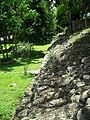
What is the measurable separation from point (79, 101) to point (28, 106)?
544 centimetres

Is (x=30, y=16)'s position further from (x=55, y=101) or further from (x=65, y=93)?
(x=55, y=101)

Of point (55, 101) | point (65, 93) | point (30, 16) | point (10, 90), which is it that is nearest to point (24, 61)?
point (30, 16)

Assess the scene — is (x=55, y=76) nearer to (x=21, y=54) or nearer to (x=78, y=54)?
(x=78, y=54)

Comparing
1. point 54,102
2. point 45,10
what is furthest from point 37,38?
point 54,102

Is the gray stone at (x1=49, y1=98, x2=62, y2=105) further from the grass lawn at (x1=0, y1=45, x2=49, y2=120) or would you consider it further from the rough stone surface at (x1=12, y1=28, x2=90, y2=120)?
the grass lawn at (x1=0, y1=45, x2=49, y2=120)

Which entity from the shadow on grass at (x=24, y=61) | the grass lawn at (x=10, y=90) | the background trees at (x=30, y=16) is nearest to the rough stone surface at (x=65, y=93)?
the grass lawn at (x=10, y=90)

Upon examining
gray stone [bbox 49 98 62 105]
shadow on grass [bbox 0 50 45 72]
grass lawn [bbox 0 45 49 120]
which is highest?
gray stone [bbox 49 98 62 105]

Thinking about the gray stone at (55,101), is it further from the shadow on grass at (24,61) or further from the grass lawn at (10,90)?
the shadow on grass at (24,61)

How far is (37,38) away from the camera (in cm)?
5975

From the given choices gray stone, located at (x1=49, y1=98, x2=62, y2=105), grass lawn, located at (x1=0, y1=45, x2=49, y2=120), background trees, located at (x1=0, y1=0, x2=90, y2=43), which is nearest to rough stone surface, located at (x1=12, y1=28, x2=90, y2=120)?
gray stone, located at (x1=49, y1=98, x2=62, y2=105)

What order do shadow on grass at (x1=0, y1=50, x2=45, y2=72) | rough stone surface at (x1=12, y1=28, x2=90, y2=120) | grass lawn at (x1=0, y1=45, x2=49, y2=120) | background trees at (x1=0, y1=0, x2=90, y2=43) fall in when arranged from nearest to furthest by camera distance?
1. rough stone surface at (x1=12, y1=28, x2=90, y2=120)
2. grass lawn at (x1=0, y1=45, x2=49, y2=120)
3. shadow on grass at (x1=0, y1=50, x2=45, y2=72)
4. background trees at (x1=0, y1=0, x2=90, y2=43)

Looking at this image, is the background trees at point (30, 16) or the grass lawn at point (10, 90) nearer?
the grass lawn at point (10, 90)

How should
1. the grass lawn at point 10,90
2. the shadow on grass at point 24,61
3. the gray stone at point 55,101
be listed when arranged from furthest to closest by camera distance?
the shadow on grass at point 24,61
the grass lawn at point 10,90
the gray stone at point 55,101

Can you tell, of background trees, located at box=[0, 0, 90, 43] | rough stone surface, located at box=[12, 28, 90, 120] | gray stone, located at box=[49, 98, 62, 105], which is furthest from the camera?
background trees, located at box=[0, 0, 90, 43]
